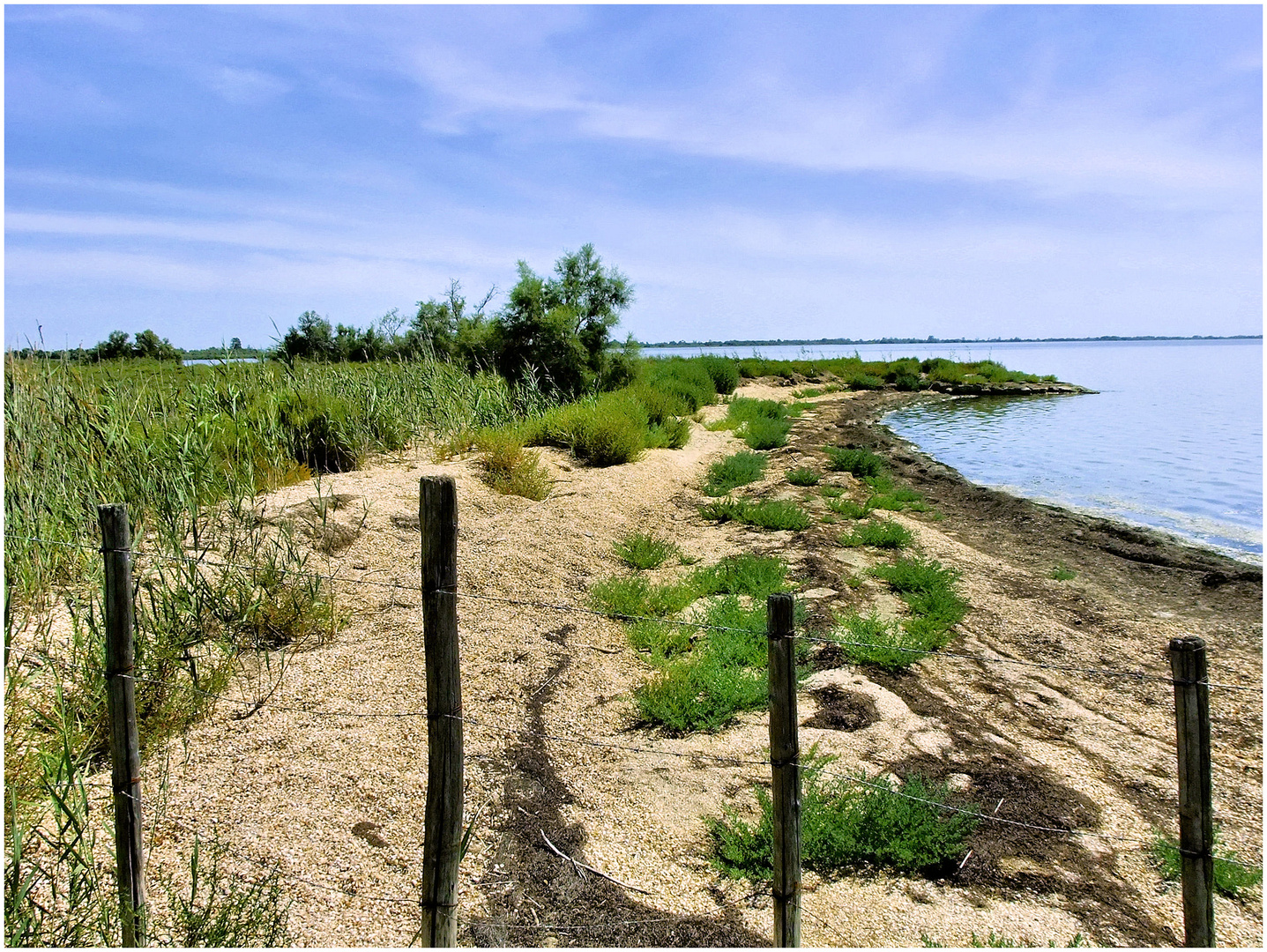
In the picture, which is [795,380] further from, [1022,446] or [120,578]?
[120,578]

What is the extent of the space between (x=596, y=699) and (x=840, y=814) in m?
1.79

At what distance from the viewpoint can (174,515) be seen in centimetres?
531

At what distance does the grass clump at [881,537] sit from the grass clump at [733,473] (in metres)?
2.67

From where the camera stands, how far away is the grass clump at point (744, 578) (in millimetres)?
7082

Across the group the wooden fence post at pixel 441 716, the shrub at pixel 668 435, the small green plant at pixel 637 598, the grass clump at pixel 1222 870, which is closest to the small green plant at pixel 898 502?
the shrub at pixel 668 435

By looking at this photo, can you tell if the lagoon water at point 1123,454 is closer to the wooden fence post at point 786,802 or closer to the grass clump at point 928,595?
the grass clump at point 928,595

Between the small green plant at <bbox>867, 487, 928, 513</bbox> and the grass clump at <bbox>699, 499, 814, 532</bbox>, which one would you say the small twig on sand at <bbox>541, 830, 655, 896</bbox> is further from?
the small green plant at <bbox>867, 487, 928, 513</bbox>

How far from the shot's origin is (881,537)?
9.38m

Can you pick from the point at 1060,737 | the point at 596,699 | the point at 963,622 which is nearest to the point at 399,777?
the point at 596,699

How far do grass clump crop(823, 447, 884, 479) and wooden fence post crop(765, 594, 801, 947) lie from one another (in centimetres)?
1219

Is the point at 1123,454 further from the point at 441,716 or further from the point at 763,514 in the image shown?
the point at 441,716

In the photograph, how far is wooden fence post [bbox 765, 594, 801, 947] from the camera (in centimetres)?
278

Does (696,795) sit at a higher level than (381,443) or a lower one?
lower

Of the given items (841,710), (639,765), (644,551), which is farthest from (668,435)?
(639,765)
